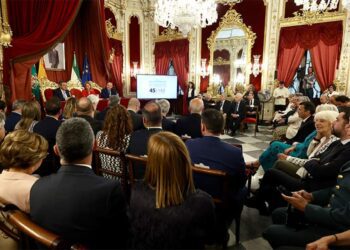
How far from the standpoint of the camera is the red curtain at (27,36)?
5109mm

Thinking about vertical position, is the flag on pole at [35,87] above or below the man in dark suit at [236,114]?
above

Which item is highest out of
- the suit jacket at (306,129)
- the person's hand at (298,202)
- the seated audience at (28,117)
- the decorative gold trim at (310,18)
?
the decorative gold trim at (310,18)

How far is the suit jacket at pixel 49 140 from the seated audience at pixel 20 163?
1.10m

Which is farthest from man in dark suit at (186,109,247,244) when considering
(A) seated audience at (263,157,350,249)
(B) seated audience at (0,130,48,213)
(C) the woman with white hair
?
(B) seated audience at (0,130,48,213)

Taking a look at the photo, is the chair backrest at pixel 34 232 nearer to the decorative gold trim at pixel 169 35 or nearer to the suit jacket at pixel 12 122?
the suit jacket at pixel 12 122

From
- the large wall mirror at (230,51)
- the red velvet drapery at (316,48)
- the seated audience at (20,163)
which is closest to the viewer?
the seated audience at (20,163)

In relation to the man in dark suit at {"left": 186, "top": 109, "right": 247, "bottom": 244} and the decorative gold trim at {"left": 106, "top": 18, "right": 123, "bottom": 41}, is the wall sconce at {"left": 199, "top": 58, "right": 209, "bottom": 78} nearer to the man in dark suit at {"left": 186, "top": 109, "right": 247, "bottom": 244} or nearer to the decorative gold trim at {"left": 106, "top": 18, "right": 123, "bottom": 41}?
the decorative gold trim at {"left": 106, "top": 18, "right": 123, "bottom": 41}

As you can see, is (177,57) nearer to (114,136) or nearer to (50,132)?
(50,132)

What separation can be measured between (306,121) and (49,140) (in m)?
3.35

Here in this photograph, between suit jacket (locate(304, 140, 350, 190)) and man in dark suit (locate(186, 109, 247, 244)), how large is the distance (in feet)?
2.00

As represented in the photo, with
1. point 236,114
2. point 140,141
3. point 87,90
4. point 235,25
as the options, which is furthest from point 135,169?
point 235,25

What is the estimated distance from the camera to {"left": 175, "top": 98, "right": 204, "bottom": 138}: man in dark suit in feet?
11.4

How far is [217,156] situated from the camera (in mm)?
1924

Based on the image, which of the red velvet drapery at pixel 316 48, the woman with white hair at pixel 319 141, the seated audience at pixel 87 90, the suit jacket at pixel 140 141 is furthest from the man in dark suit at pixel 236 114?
the suit jacket at pixel 140 141
